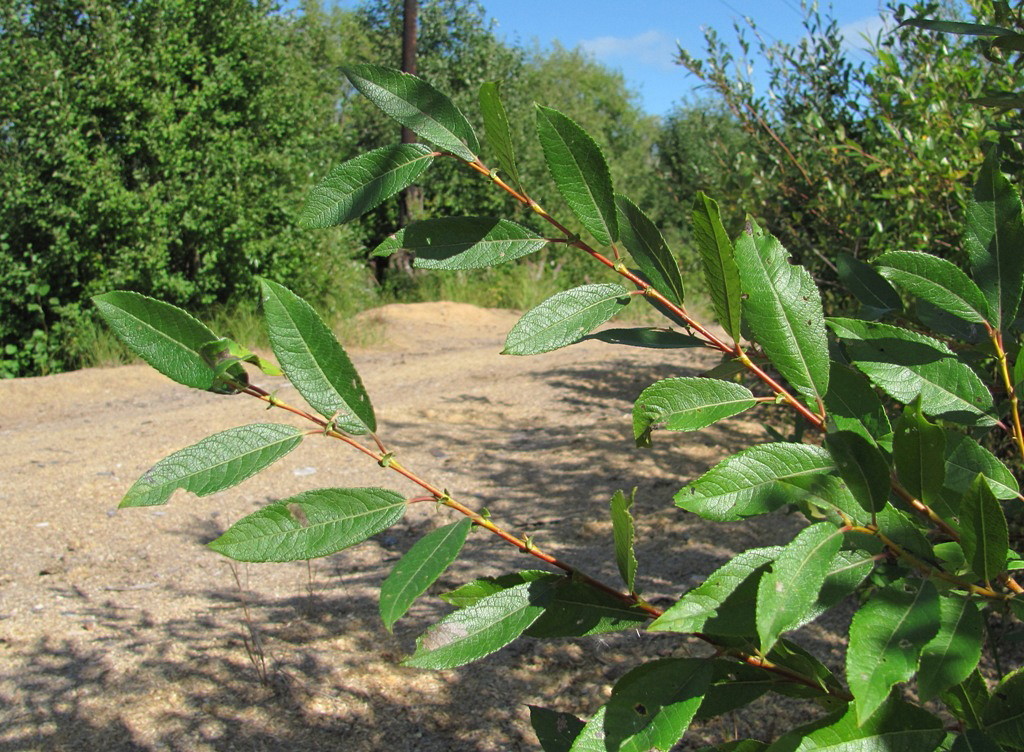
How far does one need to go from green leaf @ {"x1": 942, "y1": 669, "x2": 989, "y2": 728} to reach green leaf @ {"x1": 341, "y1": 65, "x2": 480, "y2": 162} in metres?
0.67

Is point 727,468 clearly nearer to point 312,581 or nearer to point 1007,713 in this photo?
point 1007,713

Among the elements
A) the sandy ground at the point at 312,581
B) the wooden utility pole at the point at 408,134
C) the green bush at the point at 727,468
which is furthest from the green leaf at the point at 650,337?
the wooden utility pole at the point at 408,134

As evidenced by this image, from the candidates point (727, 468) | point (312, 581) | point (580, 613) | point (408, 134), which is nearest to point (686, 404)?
point (727, 468)

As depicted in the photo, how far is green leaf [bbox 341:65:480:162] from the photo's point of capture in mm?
914

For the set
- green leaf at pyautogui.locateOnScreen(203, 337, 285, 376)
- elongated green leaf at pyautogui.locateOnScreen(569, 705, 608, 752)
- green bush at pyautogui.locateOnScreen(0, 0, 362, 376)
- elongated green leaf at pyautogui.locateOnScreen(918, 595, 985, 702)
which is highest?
green bush at pyautogui.locateOnScreen(0, 0, 362, 376)

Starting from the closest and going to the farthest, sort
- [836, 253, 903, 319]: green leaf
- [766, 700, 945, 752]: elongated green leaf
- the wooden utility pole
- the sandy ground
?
[766, 700, 945, 752]: elongated green leaf < [836, 253, 903, 319]: green leaf < the sandy ground < the wooden utility pole

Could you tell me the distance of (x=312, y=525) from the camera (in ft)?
2.84

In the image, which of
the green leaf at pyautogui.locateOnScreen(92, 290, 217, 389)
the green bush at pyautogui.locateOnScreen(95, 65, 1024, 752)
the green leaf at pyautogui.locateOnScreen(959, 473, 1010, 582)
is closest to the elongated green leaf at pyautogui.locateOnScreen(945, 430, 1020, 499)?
the green bush at pyautogui.locateOnScreen(95, 65, 1024, 752)

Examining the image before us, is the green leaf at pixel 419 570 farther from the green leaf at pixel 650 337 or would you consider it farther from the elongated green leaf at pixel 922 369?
the elongated green leaf at pixel 922 369

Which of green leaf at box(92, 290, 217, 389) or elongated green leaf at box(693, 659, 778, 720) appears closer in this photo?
green leaf at box(92, 290, 217, 389)

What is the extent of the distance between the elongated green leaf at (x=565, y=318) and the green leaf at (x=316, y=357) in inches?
5.9

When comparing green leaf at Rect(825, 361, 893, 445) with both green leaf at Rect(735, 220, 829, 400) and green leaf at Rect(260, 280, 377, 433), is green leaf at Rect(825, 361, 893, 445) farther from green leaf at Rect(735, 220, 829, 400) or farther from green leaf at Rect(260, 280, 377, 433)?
green leaf at Rect(260, 280, 377, 433)

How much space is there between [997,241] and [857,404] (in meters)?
0.26

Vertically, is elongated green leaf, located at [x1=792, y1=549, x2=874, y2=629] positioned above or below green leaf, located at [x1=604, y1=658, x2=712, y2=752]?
above
